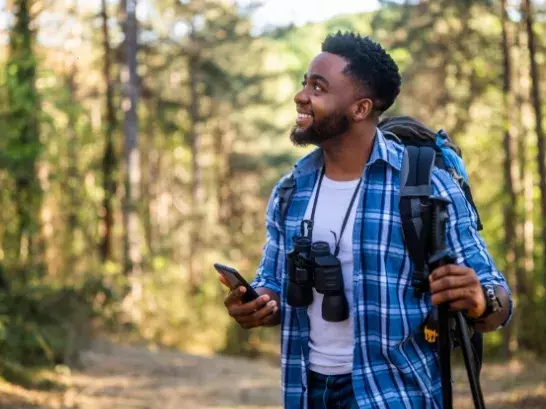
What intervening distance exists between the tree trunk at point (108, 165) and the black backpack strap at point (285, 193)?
20452mm

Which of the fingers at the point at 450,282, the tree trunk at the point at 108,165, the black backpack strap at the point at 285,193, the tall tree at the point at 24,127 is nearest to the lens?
the fingers at the point at 450,282

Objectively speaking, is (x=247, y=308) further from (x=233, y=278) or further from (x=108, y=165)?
(x=108, y=165)

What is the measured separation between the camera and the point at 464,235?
325 cm

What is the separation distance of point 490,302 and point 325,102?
41.6 inches

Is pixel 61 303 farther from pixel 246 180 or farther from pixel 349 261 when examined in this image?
pixel 246 180

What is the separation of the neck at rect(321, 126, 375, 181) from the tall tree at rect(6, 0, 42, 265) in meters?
7.04

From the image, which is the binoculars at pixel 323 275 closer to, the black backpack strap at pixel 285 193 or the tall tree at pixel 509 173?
the black backpack strap at pixel 285 193

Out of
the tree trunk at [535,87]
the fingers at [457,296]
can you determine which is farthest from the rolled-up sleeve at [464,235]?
the tree trunk at [535,87]

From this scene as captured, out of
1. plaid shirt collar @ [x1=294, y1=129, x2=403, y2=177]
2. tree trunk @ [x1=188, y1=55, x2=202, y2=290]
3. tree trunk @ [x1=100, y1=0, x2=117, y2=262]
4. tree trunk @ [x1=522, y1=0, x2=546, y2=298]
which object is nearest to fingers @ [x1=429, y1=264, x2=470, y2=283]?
plaid shirt collar @ [x1=294, y1=129, x2=403, y2=177]

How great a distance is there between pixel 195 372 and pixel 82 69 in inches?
800

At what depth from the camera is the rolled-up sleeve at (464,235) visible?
3207 millimetres

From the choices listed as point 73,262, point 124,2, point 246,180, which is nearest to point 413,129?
point 124,2

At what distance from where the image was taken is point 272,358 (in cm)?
2423

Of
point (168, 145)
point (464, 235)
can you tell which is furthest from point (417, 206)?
point (168, 145)
